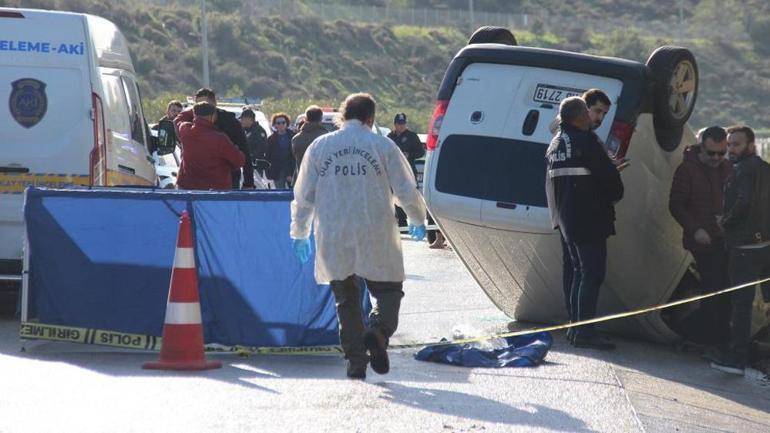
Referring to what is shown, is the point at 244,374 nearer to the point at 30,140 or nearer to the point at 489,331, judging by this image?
the point at 489,331

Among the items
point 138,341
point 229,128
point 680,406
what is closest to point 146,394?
point 138,341

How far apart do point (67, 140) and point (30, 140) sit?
0.95ft

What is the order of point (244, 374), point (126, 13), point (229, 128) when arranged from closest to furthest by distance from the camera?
point (244, 374) < point (229, 128) < point (126, 13)

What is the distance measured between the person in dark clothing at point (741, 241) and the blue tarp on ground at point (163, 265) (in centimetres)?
246

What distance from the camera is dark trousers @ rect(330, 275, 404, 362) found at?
8.81m

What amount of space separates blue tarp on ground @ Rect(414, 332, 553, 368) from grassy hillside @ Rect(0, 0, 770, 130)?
4305 cm

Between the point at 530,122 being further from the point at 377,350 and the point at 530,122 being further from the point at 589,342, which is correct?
the point at 377,350

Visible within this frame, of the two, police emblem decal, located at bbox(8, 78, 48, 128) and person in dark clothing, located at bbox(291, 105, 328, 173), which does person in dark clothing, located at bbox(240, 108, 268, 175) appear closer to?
person in dark clothing, located at bbox(291, 105, 328, 173)

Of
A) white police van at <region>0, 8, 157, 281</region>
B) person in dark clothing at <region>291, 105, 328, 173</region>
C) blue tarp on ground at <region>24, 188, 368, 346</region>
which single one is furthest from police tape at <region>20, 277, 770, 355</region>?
person in dark clothing at <region>291, 105, 328, 173</region>

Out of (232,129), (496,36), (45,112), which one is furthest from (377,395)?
(232,129)

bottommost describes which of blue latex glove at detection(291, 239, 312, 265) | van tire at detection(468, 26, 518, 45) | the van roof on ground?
blue latex glove at detection(291, 239, 312, 265)

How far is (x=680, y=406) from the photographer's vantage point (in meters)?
8.52

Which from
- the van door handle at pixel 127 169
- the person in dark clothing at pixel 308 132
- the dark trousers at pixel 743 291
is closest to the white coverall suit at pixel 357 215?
the dark trousers at pixel 743 291

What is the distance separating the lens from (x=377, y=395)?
8.32 meters
